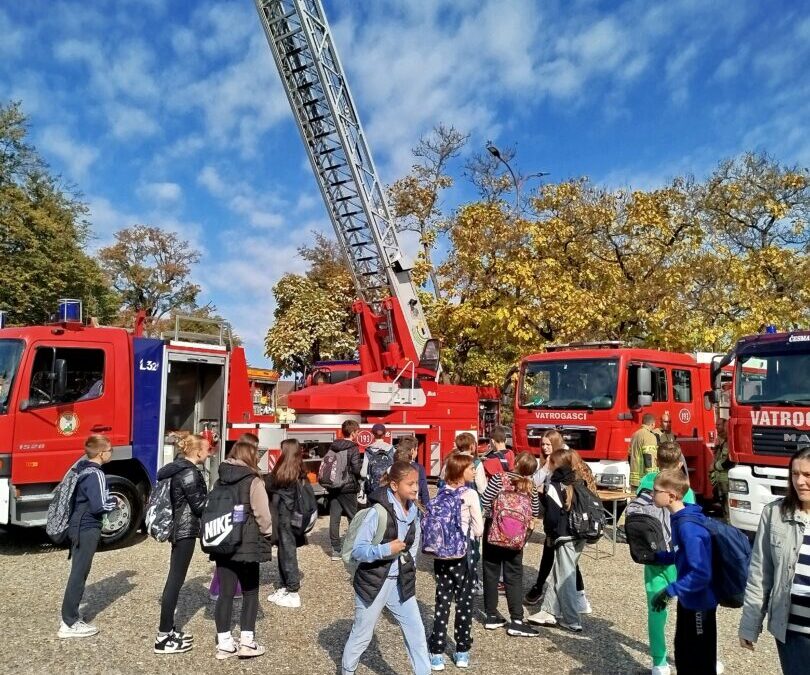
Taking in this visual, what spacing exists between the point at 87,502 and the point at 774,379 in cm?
767

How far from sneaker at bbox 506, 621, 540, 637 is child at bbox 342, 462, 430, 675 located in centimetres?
147

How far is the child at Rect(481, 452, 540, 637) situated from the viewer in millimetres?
5312

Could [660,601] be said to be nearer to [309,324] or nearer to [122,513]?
[122,513]

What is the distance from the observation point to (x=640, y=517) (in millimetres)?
4266

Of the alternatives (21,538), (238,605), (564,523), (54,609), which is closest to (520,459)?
(564,523)

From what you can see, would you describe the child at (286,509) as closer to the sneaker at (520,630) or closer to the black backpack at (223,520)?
the black backpack at (223,520)

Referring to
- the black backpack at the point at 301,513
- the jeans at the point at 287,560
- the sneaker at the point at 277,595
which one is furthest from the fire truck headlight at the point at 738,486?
the sneaker at the point at 277,595

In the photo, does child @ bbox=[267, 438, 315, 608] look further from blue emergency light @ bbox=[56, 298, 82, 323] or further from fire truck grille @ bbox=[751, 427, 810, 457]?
fire truck grille @ bbox=[751, 427, 810, 457]

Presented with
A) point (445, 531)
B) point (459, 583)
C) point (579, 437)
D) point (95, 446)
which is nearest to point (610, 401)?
point (579, 437)

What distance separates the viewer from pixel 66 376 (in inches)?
313

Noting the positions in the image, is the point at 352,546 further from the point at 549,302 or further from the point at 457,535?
the point at 549,302

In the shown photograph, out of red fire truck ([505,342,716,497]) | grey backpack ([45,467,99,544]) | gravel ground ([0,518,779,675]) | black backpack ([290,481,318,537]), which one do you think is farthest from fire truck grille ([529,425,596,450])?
grey backpack ([45,467,99,544])

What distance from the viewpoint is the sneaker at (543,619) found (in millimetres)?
5535

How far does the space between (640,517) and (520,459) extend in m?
1.47
